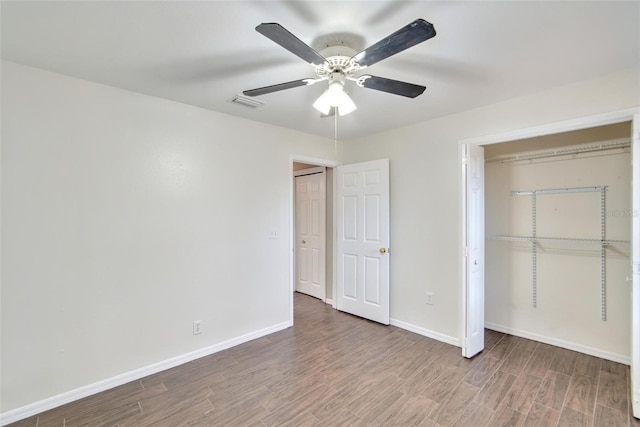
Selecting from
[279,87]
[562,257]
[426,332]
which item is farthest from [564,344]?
[279,87]

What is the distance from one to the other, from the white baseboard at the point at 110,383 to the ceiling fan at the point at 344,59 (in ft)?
8.17

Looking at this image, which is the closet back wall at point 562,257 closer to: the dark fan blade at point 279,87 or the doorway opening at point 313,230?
the doorway opening at point 313,230

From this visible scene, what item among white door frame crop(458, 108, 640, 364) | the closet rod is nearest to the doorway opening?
white door frame crop(458, 108, 640, 364)

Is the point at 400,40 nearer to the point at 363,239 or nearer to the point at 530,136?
the point at 530,136

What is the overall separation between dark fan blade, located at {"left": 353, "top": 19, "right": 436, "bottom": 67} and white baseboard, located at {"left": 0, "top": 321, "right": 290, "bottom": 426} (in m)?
2.93

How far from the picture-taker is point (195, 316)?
288 centimetres

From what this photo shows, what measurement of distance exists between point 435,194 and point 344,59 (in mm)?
2099

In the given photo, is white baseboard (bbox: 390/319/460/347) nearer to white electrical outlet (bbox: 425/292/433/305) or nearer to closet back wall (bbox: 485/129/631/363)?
white electrical outlet (bbox: 425/292/433/305)

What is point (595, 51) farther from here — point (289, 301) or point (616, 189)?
point (289, 301)

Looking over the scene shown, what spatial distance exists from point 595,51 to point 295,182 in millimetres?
4045

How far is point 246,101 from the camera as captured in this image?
2760 millimetres

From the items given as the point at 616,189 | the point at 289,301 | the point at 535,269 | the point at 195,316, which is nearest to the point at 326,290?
the point at 289,301

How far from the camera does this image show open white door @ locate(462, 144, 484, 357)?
9.39ft

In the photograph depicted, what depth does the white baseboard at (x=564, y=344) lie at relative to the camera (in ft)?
8.97
